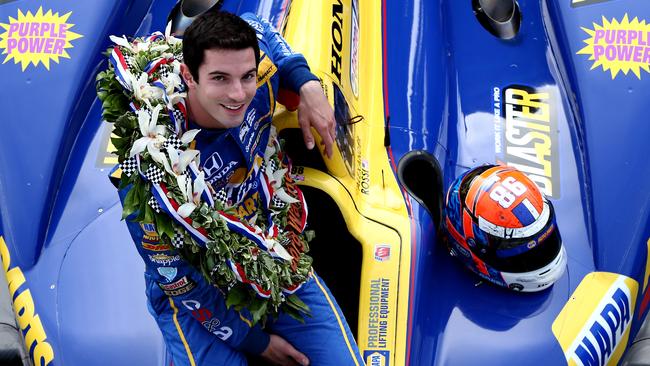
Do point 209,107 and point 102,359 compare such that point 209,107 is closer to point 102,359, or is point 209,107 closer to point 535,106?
point 102,359

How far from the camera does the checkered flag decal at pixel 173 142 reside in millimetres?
2840

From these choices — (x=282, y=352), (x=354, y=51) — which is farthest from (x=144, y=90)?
(x=354, y=51)

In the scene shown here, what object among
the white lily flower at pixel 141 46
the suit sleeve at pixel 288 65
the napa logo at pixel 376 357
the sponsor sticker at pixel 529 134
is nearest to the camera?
the white lily flower at pixel 141 46

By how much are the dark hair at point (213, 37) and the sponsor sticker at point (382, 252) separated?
1110 millimetres

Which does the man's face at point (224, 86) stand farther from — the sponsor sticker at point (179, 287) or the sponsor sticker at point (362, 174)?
the sponsor sticker at point (362, 174)

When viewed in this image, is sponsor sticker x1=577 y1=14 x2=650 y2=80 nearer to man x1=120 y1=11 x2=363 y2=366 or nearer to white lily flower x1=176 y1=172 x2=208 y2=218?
man x1=120 y1=11 x2=363 y2=366

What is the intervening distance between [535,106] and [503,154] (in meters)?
0.35

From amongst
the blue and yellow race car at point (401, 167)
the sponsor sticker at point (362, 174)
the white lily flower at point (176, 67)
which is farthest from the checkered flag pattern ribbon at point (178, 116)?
the sponsor sticker at point (362, 174)

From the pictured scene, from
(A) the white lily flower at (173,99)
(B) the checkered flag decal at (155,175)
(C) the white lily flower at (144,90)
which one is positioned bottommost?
(B) the checkered flag decal at (155,175)

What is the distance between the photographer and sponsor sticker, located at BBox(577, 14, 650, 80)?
4.69 metres

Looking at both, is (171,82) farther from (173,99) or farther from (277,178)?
(277,178)

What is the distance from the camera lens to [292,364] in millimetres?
3258

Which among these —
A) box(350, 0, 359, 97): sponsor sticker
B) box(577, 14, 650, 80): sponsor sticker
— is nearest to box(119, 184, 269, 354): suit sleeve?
box(350, 0, 359, 97): sponsor sticker

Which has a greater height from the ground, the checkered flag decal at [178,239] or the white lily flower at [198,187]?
the white lily flower at [198,187]
